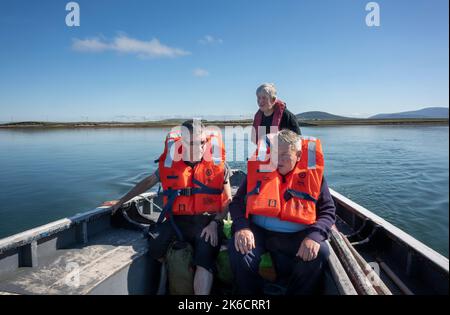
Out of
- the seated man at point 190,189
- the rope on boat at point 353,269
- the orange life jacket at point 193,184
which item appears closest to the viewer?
the rope on boat at point 353,269

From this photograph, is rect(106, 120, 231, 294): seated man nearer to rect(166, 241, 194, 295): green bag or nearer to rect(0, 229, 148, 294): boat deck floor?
rect(166, 241, 194, 295): green bag

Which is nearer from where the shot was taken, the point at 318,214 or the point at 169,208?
the point at 318,214

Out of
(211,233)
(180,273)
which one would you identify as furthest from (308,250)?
(180,273)

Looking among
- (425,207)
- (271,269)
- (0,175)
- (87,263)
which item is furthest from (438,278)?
(0,175)

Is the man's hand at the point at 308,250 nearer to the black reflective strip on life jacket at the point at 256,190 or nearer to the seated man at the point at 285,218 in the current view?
the seated man at the point at 285,218

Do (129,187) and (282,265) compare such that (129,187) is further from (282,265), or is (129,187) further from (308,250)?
(308,250)

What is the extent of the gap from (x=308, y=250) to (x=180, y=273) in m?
1.03

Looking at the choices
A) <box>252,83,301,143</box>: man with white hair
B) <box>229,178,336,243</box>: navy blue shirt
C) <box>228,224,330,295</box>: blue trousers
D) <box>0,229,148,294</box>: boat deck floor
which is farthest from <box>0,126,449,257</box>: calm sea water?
<box>0,229,148,294</box>: boat deck floor

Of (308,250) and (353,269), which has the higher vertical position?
(308,250)

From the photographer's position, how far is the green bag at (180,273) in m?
2.47

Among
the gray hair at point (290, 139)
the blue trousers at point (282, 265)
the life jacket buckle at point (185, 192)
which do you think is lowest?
the blue trousers at point (282, 265)

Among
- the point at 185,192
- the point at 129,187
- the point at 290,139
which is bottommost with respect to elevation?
the point at 129,187

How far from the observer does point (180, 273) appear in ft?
8.12

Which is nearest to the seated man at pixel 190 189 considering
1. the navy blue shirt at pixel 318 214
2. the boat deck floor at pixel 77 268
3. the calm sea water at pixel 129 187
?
the navy blue shirt at pixel 318 214
